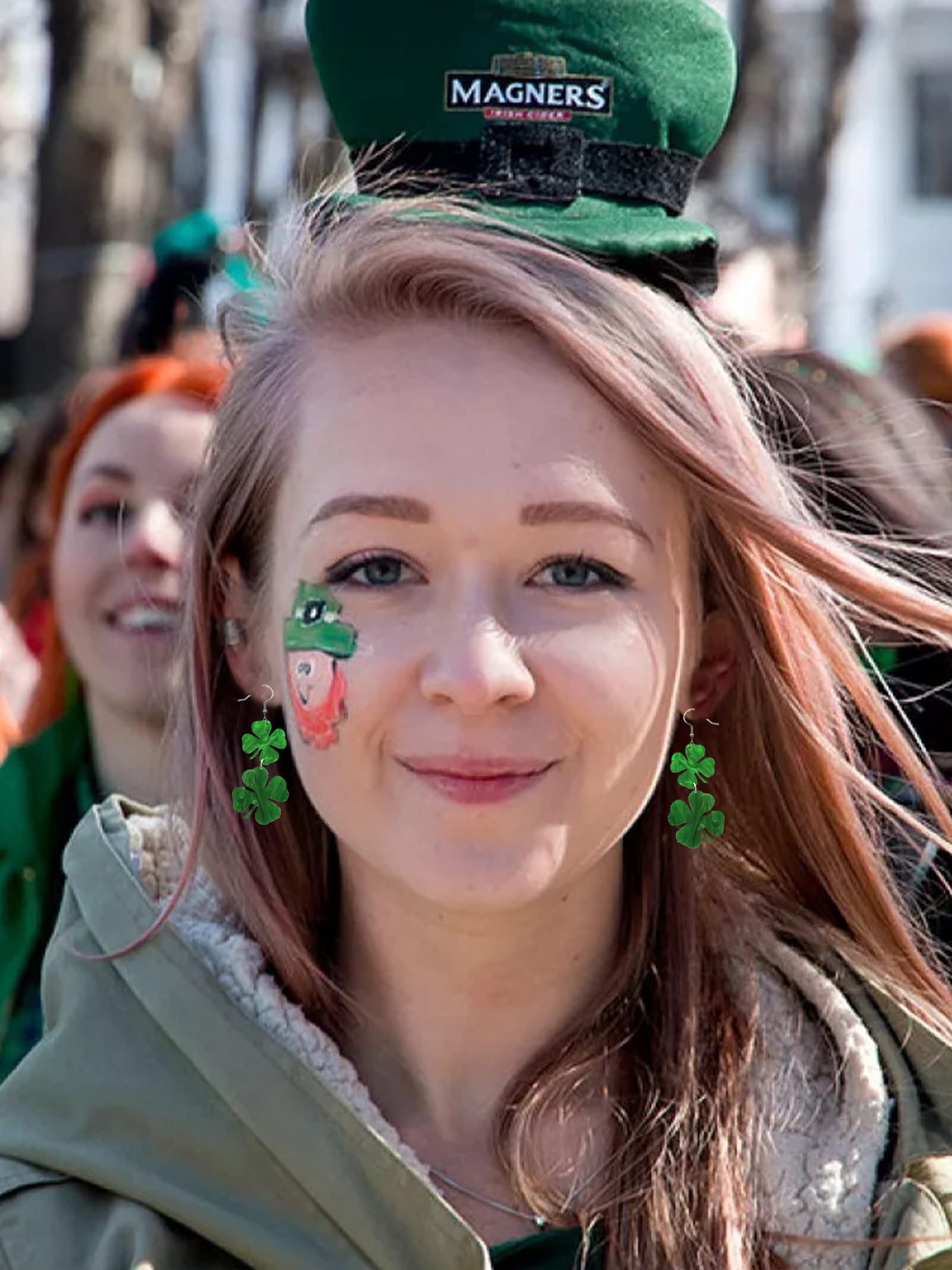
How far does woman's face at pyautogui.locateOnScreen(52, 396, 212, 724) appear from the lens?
446 cm

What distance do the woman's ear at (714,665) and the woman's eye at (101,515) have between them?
2192mm

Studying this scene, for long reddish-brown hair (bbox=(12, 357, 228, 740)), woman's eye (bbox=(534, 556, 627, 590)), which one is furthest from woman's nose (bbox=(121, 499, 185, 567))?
woman's eye (bbox=(534, 556, 627, 590))

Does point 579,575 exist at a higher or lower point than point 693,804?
higher

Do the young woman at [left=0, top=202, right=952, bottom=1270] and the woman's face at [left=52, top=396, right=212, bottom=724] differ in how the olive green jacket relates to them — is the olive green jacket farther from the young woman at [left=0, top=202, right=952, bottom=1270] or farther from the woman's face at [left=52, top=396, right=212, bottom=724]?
the woman's face at [left=52, top=396, right=212, bottom=724]

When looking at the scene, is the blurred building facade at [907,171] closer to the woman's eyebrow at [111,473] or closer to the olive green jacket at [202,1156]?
the woman's eyebrow at [111,473]

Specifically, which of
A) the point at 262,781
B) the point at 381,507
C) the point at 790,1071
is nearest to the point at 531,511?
the point at 381,507

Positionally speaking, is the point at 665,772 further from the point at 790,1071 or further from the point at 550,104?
the point at 550,104

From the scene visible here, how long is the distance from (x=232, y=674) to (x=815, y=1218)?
2.96 feet

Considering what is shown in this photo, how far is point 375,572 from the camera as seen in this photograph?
2.46 meters

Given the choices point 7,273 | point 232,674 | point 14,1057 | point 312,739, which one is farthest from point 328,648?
point 7,273

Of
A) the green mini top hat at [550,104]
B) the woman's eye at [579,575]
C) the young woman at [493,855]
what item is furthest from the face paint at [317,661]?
the green mini top hat at [550,104]

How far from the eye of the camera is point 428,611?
2414 millimetres

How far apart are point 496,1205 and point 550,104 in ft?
3.87

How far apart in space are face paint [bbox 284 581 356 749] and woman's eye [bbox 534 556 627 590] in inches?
8.5
